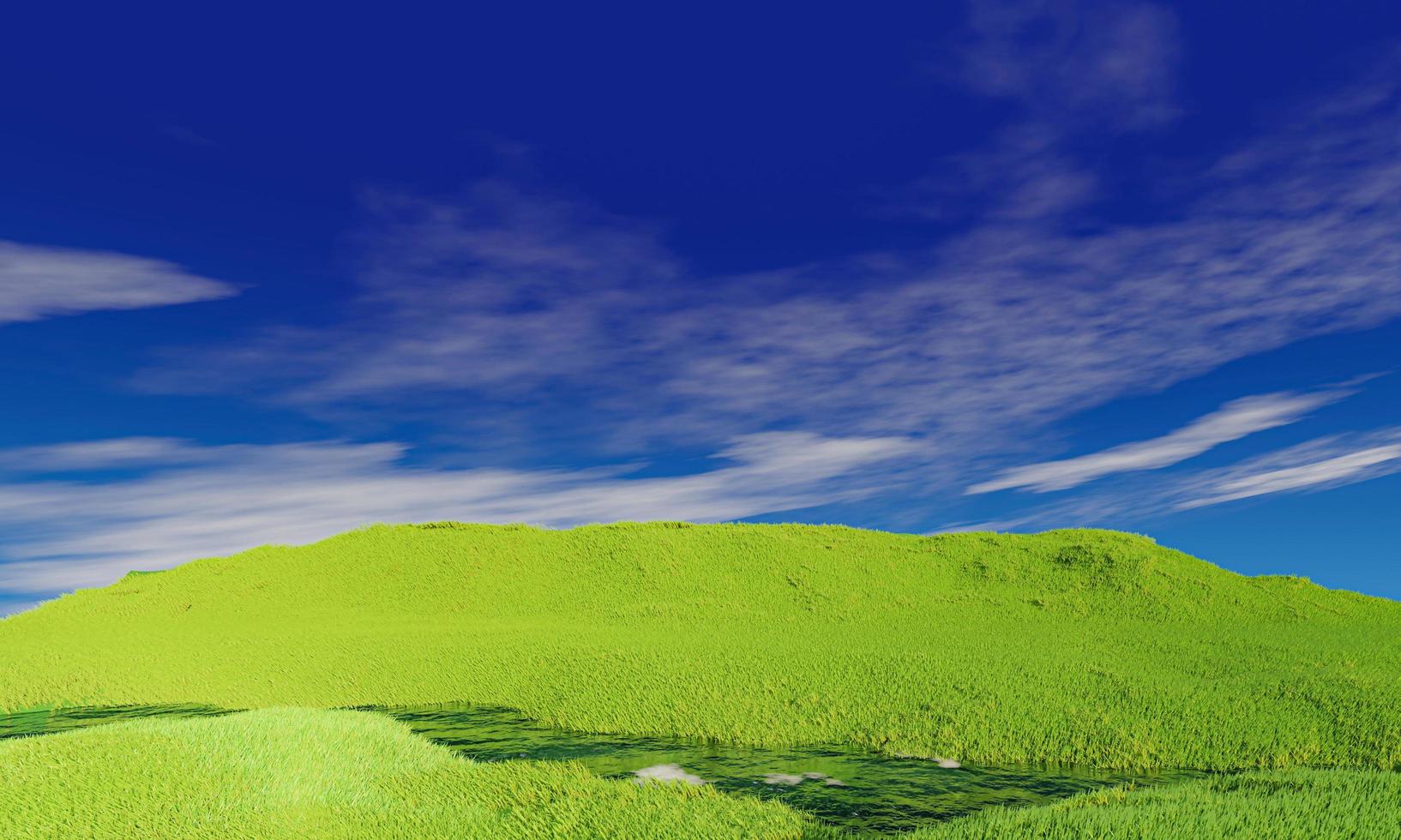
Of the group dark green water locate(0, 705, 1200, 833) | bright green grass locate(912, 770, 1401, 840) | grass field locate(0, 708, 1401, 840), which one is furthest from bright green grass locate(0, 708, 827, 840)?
bright green grass locate(912, 770, 1401, 840)

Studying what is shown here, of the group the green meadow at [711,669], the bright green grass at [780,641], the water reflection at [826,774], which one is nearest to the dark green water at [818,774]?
the water reflection at [826,774]

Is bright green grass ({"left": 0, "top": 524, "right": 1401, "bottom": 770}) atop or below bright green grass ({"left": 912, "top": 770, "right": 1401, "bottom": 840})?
atop

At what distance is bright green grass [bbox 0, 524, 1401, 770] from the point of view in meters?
13.3

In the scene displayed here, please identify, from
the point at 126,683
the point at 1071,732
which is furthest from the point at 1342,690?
the point at 126,683

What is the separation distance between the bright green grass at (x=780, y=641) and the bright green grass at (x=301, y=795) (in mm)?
4058

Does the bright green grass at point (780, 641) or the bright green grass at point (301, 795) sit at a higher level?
the bright green grass at point (780, 641)

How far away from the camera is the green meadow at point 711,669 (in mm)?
9219

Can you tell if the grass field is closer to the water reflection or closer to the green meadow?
the green meadow

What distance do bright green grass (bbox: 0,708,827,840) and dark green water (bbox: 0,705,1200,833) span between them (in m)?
0.77

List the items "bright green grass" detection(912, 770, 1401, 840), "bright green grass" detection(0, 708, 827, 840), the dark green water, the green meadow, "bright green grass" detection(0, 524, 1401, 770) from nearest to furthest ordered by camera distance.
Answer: "bright green grass" detection(912, 770, 1401, 840) < "bright green grass" detection(0, 708, 827, 840) < the green meadow < the dark green water < "bright green grass" detection(0, 524, 1401, 770)

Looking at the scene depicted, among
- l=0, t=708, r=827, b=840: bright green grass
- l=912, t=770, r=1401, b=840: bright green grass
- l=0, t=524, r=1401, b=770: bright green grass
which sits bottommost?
l=0, t=708, r=827, b=840: bright green grass

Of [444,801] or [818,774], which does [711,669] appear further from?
[444,801]

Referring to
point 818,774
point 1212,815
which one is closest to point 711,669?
point 818,774

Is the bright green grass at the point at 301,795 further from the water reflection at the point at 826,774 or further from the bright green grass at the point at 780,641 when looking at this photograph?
the bright green grass at the point at 780,641
